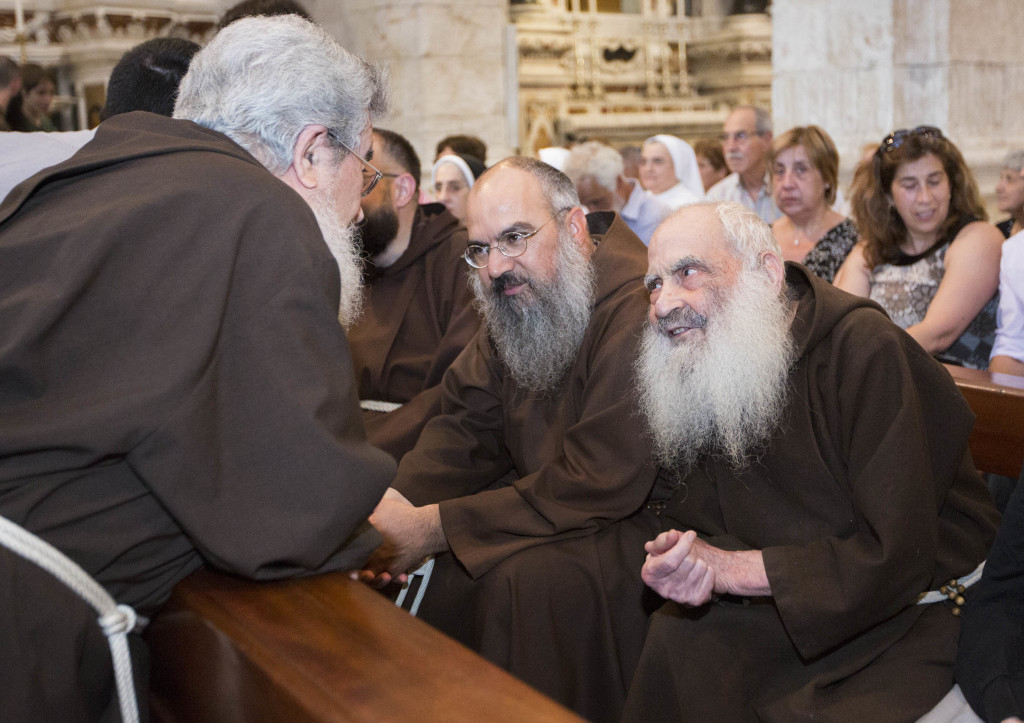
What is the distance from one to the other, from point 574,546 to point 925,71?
485cm

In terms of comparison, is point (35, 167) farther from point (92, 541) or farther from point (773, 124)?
point (773, 124)

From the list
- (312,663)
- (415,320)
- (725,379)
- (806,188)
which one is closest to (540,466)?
(725,379)

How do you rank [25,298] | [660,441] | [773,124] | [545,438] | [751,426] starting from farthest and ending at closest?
[773,124]
[545,438]
[660,441]
[751,426]
[25,298]

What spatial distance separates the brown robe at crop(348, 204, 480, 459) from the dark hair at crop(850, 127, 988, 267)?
5.85 ft

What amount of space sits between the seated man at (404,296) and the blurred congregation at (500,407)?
15 mm

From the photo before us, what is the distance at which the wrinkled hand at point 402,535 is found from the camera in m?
2.81

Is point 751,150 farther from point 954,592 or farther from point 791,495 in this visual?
point 954,592

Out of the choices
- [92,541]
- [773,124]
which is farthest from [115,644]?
[773,124]

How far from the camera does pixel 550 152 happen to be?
8.72 meters

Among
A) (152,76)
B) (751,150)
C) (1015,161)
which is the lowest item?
(1015,161)

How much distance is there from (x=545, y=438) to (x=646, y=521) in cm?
46

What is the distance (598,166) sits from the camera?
22.0 feet

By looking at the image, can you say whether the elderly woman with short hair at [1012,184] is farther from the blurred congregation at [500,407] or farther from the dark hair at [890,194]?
the blurred congregation at [500,407]

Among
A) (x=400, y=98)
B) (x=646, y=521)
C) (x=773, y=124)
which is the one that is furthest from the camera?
(x=400, y=98)
